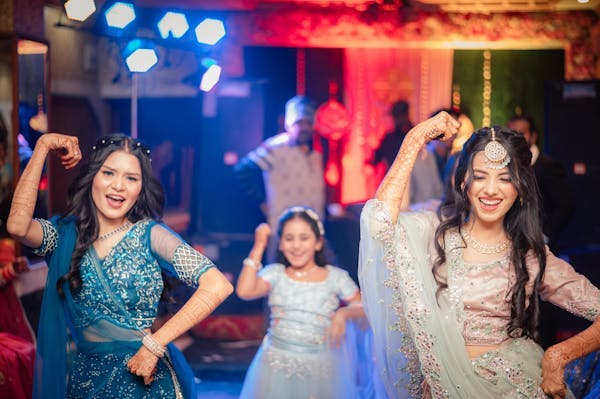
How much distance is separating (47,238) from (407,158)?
4.67 feet

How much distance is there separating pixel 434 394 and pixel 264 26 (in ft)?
20.2

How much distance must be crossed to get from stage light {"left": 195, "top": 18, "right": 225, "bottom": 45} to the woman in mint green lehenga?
3.16 meters

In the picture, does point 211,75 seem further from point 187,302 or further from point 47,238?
point 187,302

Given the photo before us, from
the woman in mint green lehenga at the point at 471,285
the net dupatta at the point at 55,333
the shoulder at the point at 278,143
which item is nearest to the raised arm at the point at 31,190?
the net dupatta at the point at 55,333

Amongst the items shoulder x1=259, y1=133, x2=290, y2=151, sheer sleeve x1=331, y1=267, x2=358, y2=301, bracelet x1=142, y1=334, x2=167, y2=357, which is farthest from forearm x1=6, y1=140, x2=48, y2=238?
shoulder x1=259, y1=133, x2=290, y2=151

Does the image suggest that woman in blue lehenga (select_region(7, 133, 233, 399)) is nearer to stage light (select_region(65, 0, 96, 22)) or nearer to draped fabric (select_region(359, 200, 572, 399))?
draped fabric (select_region(359, 200, 572, 399))

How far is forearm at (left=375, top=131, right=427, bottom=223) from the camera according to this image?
9.73 ft

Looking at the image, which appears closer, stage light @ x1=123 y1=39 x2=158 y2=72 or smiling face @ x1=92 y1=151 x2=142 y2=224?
smiling face @ x1=92 y1=151 x2=142 y2=224

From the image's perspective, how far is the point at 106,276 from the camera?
3.04 metres

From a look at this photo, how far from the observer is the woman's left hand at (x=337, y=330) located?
4.19 meters

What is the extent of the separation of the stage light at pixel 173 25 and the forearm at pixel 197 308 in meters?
3.34

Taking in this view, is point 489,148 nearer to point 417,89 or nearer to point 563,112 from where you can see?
point 563,112

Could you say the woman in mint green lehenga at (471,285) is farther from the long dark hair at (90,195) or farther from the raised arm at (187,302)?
the long dark hair at (90,195)

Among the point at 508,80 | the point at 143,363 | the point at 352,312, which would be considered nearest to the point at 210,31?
the point at 352,312
